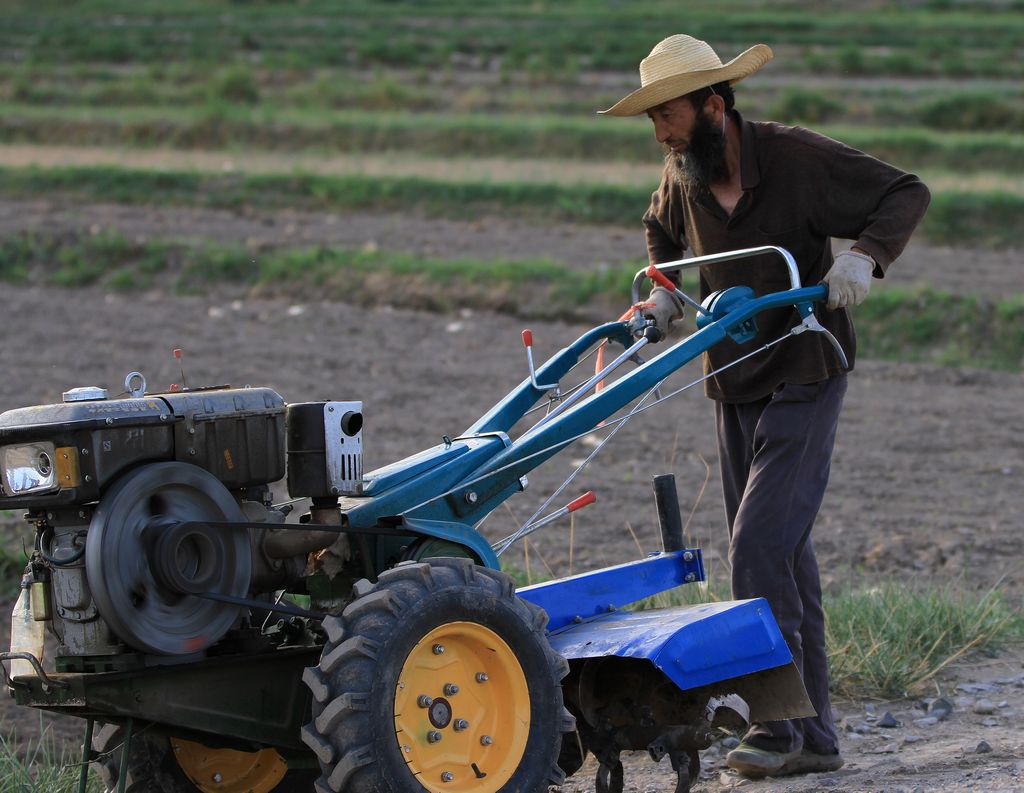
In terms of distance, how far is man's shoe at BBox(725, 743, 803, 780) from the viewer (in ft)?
15.0

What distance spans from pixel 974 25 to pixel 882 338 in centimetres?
2433

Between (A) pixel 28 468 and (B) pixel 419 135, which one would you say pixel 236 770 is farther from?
(B) pixel 419 135

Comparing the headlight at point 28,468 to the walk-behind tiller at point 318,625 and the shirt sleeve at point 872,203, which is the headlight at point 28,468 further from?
the shirt sleeve at point 872,203

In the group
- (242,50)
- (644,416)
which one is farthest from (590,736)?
(242,50)

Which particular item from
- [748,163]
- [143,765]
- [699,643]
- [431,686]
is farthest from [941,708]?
[143,765]

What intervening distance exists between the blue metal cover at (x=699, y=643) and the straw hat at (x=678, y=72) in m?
1.56

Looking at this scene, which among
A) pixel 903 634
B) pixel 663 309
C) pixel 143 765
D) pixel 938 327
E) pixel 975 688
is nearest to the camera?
pixel 143 765

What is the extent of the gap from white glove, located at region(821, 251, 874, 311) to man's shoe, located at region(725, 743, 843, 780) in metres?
1.38

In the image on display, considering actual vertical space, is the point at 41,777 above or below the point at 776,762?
above

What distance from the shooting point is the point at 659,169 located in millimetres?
19656

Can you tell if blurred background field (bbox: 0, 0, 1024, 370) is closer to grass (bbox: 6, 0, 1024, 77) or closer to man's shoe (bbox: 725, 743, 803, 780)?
grass (bbox: 6, 0, 1024, 77)

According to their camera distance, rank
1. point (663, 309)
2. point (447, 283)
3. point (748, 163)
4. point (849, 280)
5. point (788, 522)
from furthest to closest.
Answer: point (447, 283) < point (663, 309) < point (748, 163) < point (788, 522) < point (849, 280)

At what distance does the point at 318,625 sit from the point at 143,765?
2.02 ft

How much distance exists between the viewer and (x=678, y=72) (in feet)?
15.1
